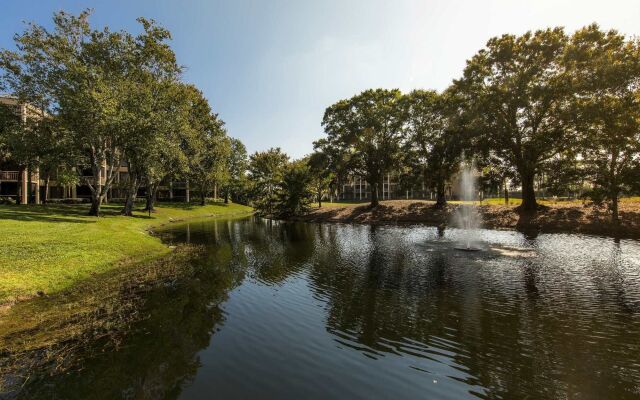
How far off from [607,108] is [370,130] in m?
31.4

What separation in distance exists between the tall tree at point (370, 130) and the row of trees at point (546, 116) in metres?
5.20

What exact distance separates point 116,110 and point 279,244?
23.5 metres

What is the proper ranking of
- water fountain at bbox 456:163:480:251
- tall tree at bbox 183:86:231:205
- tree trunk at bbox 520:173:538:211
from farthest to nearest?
tall tree at bbox 183:86:231:205, tree trunk at bbox 520:173:538:211, water fountain at bbox 456:163:480:251

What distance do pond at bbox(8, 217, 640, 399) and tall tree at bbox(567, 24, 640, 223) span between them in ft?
64.1

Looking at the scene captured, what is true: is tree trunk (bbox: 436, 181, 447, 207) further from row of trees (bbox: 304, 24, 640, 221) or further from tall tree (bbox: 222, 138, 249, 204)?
tall tree (bbox: 222, 138, 249, 204)

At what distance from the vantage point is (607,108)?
113 feet

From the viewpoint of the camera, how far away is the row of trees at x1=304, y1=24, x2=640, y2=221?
115ft

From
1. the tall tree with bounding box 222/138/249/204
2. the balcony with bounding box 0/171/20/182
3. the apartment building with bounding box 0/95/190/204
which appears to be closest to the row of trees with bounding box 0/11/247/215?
the apartment building with bounding box 0/95/190/204

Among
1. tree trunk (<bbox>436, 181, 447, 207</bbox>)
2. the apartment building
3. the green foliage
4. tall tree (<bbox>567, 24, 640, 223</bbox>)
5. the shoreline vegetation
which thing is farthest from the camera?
the green foliage

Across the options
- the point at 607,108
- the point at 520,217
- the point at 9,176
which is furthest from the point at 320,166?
the point at 9,176

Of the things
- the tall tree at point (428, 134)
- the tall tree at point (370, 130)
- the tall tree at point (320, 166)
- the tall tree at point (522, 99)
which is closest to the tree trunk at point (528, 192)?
the tall tree at point (522, 99)

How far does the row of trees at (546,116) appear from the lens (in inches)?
1385

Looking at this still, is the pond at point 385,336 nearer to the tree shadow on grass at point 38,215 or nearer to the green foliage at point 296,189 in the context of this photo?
the tree shadow on grass at point 38,215

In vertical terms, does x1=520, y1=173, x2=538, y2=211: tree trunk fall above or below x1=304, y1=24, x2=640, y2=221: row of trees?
below
